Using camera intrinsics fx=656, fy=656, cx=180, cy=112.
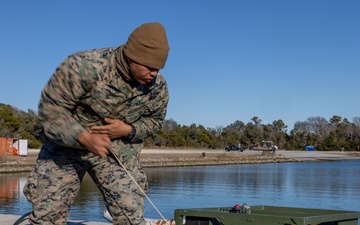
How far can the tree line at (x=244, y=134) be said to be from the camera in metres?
53.5

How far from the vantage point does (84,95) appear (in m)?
4.12

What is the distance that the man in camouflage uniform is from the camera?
400 cm

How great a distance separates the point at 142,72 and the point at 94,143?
1.75 feet

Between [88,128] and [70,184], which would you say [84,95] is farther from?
[70,184]

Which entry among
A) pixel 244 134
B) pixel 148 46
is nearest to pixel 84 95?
pixel 148 46

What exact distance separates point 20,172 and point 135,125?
28730mm

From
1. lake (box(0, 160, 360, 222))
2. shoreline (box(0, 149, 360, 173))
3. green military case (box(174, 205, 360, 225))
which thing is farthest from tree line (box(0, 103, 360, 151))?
green military case (box(174, 205, 360, 225))

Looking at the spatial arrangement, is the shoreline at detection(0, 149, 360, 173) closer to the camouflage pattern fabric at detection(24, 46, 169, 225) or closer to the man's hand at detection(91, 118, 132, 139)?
the camouflage pattern fabric at detection(24, 46, 169, 225)

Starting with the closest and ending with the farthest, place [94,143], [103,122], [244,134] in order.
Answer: [94,143]
[103,122]
[244,134]

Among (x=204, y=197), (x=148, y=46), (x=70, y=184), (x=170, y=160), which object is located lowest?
(x=204, y=197)

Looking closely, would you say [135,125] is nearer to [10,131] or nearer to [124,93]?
[124,93]

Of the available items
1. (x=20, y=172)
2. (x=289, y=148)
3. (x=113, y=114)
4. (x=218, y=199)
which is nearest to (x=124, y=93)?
(x=113, y=114)

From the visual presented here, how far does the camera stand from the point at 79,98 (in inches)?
162

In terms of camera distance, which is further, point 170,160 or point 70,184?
point 170,160
